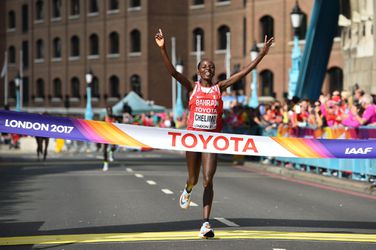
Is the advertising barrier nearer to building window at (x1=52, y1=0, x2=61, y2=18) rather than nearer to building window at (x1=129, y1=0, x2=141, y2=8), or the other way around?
building window at (x1=129, y1=0, x2=141, y2=8)

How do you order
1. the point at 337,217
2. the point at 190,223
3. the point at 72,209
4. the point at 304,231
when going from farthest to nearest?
the point at 72,209
the point at 337,217
the point at 190,223
the point at 304,231

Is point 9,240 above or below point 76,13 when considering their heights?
below

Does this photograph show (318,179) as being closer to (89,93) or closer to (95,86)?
(89,93)

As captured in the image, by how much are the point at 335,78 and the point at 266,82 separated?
6.50 metres

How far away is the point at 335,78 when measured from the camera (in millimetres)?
67562

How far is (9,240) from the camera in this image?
12.0m

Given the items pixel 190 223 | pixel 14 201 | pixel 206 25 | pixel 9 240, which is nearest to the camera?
pixel 9 240

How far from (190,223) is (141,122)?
132ft

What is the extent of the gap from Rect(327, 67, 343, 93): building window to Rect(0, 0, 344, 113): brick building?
63mm

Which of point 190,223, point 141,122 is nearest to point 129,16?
point 141,122

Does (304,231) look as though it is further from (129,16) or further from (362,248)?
(129,16)

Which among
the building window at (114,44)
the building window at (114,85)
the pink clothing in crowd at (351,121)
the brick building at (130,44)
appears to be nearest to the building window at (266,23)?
the brick building at (130,44)

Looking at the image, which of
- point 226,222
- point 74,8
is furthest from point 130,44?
point 226,222

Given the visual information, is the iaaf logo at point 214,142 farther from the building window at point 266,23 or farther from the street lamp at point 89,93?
the building window at point 266,23
